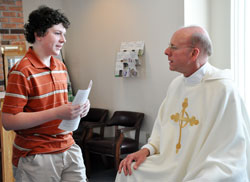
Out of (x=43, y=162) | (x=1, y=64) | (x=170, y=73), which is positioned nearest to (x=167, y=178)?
(x=43, y=162)

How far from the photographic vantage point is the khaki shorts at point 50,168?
2.05 m

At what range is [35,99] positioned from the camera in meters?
2.04

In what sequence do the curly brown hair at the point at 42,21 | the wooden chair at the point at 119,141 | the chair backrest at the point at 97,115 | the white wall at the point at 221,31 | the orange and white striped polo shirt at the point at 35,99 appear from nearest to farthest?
the orange and white striped polo shirt at the point at 35,99
the curly brown hair at the point at 42,21
the white wall at the point at 221,31
the wooden chair at the point at 119,141
the chair backrest at the point at 97,115

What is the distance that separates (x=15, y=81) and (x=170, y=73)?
2593 millimetres

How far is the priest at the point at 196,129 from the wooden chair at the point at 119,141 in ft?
6.19

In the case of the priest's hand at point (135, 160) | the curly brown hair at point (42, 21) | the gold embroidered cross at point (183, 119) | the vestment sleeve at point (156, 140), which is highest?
the curly brown hair at point (42, 21)

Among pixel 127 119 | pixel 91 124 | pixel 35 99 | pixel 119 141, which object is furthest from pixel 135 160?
pixel 91 124

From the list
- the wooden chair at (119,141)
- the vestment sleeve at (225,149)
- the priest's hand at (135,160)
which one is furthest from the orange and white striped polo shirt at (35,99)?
the wooden chair at (119,141)

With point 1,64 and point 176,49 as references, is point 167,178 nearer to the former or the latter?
point 176,49

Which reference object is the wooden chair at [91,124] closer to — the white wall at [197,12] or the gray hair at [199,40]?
the white wall at [197,12]

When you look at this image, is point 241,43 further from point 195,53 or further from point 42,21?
point 42,21

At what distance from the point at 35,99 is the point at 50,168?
0.43 m

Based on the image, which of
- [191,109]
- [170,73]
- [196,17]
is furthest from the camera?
[170,73]

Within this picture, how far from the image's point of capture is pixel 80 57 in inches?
232
